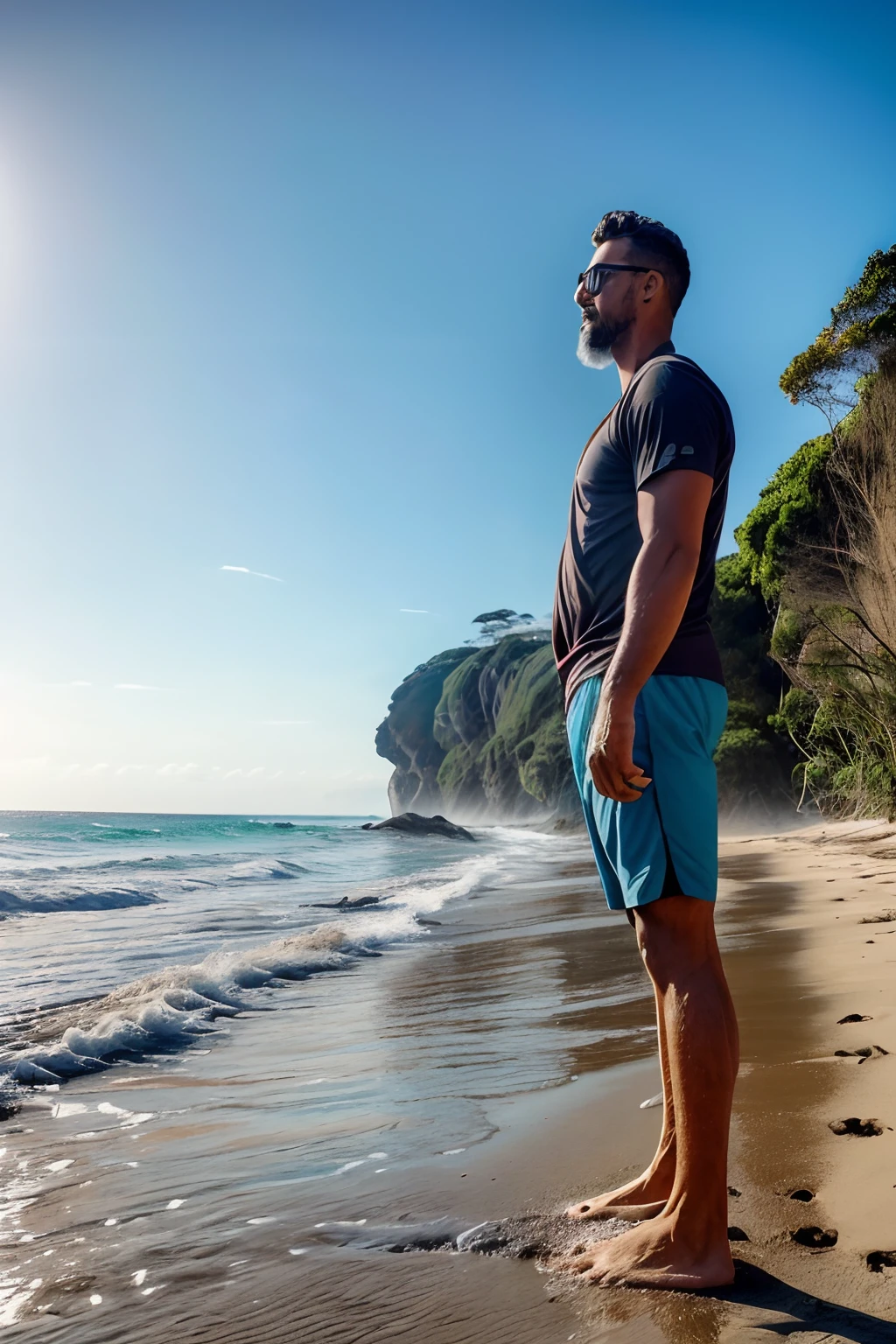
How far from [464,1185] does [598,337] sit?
1.94 meters

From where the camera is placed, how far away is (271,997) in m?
4.91

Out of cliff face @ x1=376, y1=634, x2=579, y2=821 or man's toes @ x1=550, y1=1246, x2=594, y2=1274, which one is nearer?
man's toes @ x1=550, y1=1246, x2=594, y2=1274

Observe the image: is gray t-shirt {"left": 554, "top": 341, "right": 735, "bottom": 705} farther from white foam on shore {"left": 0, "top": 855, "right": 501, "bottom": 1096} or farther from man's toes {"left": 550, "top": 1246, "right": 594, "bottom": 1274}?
white foam on shore {"left": 0, "top": 855, "right": 501, "bottom": 1096}

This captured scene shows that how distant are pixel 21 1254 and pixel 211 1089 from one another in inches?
53.2

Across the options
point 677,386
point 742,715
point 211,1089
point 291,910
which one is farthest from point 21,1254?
point 742,715

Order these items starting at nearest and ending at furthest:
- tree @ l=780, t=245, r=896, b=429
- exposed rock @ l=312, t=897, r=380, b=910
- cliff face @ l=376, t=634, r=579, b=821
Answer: exposed rock @ l=312, t=897, r=380, b=910
tree @ l=780, t=245, r=896, b=429
cliff face @ l=376, t=634, r=579, b=821

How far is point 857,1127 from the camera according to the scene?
193 centimetres

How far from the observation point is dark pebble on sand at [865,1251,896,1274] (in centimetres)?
133

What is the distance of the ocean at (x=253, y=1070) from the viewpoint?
5.87 ft

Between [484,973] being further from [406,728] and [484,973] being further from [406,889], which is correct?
[406,728]

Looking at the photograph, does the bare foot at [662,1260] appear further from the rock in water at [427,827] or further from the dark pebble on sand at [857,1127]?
the rock in water at [427,827]

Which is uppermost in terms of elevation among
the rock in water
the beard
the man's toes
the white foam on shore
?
the beard

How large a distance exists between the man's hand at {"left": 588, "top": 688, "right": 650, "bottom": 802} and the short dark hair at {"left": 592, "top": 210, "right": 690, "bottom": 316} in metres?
0.99

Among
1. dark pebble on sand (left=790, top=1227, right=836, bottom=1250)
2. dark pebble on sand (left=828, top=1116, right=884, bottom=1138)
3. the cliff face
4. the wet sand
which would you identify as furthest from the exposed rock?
the cliff face
